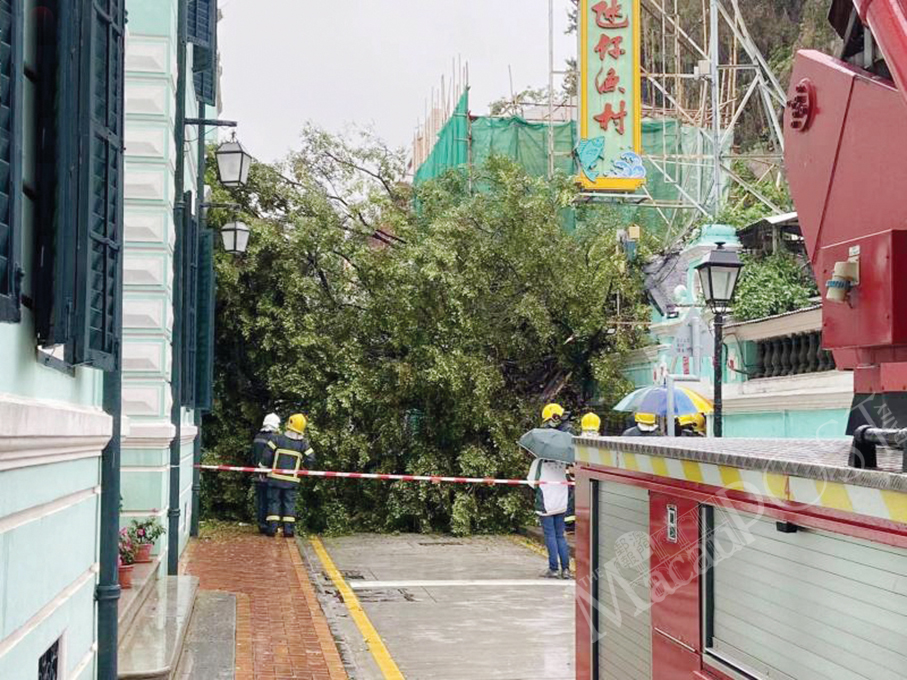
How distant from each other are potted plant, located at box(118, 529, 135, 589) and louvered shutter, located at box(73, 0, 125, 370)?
4.40 meters

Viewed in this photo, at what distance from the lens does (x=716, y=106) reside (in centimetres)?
2142

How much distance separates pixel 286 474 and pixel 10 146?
44.8 feet

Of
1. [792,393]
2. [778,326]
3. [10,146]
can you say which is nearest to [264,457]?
[778,326]

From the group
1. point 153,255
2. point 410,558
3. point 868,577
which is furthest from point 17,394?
point 410,558

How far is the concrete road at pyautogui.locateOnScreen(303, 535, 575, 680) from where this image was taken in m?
8.77

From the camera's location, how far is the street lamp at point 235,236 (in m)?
16.2

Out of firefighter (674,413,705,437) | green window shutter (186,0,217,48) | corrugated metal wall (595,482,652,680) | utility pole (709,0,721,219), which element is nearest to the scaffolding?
utility pole (709,0,721,219)

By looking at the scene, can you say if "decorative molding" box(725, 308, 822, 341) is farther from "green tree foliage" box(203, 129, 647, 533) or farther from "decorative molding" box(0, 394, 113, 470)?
"decorative molding" box(0, 394, 113, 470)

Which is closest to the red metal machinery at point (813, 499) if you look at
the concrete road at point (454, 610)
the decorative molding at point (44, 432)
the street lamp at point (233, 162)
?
the decorative molding at point (44, 432)

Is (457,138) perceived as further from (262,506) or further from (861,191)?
(861,191)

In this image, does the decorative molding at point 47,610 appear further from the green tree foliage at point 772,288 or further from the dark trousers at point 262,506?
the dark trousers at point 262,506

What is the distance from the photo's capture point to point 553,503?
12891 mm

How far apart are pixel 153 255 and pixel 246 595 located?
370 centimetres

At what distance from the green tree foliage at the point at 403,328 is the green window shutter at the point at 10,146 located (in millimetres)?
14124
